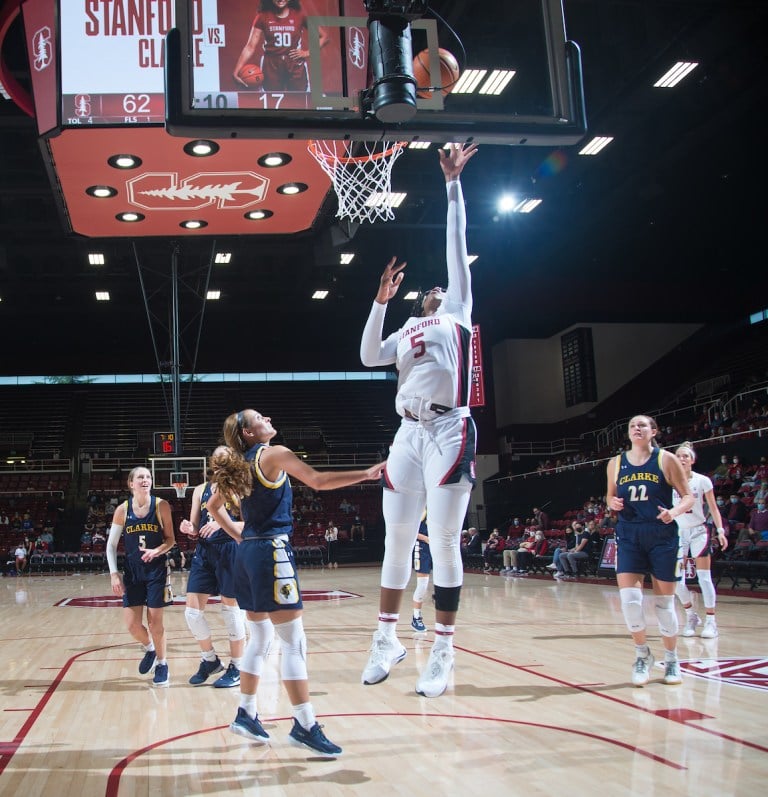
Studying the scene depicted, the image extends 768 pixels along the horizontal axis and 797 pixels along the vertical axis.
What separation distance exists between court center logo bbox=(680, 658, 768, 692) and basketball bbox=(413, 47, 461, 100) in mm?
4428

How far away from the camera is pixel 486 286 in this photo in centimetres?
2520

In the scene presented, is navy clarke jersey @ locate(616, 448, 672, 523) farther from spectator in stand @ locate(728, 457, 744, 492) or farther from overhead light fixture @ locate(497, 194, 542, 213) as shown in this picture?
overhead light fixture @ locate(497, 194, 542, 213)

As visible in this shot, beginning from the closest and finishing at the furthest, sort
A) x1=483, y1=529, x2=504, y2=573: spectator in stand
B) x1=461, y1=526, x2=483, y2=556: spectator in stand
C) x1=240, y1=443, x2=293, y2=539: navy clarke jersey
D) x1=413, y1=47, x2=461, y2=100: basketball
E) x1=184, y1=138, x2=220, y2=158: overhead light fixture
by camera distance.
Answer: x1=240, y1=443, x2=293, y2=539: navy clarke jersey
x1=413, y1=47, x2=461, y2=100: basketball
x1=184, y1=138, x2=220, y2=158: overhead light fixture
x1=483, y1=529, x2=504, y2=573: spectator in stand
x1=461, y1=526, x2=483, y2=556: spectator in stand

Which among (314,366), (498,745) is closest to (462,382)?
(498,745)

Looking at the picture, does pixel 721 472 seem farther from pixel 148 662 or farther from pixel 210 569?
pixel 148 662

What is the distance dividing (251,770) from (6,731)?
1899 millimetres

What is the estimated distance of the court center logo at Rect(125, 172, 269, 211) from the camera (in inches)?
360

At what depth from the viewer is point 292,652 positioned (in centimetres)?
425

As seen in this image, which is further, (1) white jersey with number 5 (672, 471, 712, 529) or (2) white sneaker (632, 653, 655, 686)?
(1) white jersey with number 5 (672, 471, 712, 529)

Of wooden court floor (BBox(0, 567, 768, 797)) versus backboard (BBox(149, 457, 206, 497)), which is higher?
backboard (BBox(149, 457, 206, 497))

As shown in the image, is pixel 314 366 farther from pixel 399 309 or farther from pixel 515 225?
pixel 515 225

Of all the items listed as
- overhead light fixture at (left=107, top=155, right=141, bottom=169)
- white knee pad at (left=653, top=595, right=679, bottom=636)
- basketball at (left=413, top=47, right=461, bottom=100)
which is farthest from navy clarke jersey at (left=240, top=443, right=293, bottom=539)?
overhead light fixture at (left=107, top=155, right=141, bottom=169)

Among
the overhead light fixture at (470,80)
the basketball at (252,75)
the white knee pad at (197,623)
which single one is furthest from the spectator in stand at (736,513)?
the basketball at (252,75)

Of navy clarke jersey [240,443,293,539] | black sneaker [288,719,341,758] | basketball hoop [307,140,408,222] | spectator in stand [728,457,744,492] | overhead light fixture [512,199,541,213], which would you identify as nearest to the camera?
black sneaker [288,719,341,758]
